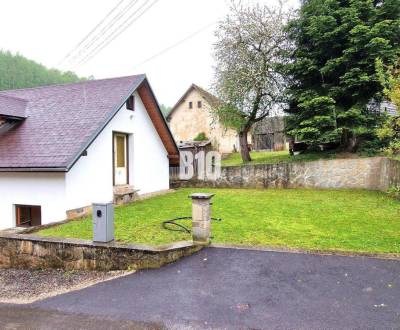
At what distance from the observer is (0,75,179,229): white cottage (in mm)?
8695

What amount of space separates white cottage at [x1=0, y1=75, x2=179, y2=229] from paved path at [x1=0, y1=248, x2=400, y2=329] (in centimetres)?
467

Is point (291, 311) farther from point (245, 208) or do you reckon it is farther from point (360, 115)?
point (360, 115)

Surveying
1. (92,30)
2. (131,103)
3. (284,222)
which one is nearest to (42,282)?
(284,222)

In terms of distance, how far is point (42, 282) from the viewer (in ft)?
17.6

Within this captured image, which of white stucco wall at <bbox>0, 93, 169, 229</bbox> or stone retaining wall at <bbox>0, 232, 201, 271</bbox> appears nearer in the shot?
stone retaining wall at <bbox>0, 232, 201, 271</bbox>

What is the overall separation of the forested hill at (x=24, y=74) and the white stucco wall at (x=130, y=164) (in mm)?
27404

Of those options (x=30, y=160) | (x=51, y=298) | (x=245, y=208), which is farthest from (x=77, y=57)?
(x=51, y=298)

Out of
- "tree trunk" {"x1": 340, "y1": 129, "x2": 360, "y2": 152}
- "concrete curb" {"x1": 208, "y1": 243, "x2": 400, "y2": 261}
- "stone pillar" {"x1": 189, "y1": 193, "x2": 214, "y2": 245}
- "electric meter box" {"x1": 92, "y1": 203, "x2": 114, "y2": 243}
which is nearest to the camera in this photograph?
"concrete curb" {"x1": 208, "y1": 243, "x2": 400, "y2": 261}

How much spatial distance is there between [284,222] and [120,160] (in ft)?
22.2

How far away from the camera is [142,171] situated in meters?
12.6

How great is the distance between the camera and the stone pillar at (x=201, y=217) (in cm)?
584

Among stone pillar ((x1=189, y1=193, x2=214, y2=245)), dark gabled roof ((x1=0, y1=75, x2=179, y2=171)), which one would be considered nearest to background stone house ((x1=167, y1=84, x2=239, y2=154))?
dark gabled roof ((x1=0, y1=75, x2=179, y2=171))

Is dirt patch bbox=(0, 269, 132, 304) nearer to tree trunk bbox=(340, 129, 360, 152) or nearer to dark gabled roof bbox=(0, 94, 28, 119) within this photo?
dark gabled roof bbox=(0, 94, 28, 119)

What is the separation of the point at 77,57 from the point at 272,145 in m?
22.8
